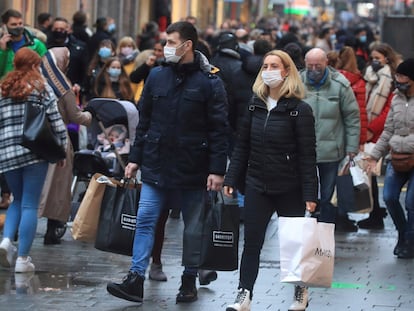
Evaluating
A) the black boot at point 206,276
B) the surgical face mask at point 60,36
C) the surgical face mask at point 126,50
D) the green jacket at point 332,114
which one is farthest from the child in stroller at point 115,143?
the surgical face mask at point 126,50

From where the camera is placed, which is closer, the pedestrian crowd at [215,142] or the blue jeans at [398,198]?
the pedestrian crowd at [215,142]

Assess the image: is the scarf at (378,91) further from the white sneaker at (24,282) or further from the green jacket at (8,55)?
the white sneaker at (24,282)

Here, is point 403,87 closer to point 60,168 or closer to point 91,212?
point 60,168

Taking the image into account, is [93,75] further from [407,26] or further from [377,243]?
[407,26]

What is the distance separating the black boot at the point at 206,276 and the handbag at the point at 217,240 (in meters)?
0.71

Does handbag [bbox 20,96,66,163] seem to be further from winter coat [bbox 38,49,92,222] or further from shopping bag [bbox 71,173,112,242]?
winter coat [bbox 38,49,92,222]

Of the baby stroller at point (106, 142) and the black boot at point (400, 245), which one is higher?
the baby stroller at point (106, 142)

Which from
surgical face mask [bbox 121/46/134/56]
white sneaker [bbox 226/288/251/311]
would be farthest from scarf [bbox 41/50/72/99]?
surgical face mask [bbox 121/46/134/56]

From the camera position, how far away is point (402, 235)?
11.9 metres

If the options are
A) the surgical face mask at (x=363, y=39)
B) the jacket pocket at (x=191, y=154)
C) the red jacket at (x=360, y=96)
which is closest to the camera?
the jacket pocket at (x=191, y=154)

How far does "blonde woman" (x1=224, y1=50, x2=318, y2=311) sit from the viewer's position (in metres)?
8.56

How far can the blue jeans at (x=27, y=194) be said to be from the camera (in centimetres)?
1016

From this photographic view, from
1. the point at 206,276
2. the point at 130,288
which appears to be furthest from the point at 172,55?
the point at 206,276

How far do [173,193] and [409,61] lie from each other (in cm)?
323
